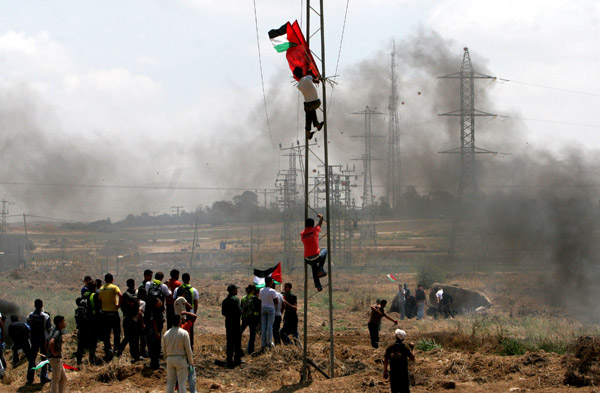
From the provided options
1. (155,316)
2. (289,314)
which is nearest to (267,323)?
(289,314)

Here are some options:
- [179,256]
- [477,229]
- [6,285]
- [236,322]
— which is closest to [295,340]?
[236,322]

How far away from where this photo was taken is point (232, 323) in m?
14.0

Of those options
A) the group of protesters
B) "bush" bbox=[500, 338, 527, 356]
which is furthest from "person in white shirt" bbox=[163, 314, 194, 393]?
"bush" bbox=[500, 338, 527, 356]

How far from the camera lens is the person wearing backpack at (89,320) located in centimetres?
1413

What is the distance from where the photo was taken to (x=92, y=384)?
42.3 ft

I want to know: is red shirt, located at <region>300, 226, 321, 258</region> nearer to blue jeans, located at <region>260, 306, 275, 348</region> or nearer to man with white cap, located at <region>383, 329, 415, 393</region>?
man with white cap, located at <region>383, 329, 415, 393</region>

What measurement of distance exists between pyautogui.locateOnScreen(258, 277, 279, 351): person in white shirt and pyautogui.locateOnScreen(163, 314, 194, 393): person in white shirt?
15.8ft

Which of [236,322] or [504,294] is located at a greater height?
[236,322]

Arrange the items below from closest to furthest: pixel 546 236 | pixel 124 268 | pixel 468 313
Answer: pixel 468 313 → pixel 546 236 → pixel 124 268

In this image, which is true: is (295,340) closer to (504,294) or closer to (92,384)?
(92,384)

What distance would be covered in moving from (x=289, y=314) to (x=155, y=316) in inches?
144

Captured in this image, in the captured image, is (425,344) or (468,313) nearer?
(425,344)

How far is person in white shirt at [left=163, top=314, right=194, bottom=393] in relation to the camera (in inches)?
406

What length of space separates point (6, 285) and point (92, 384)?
35.8 meters
